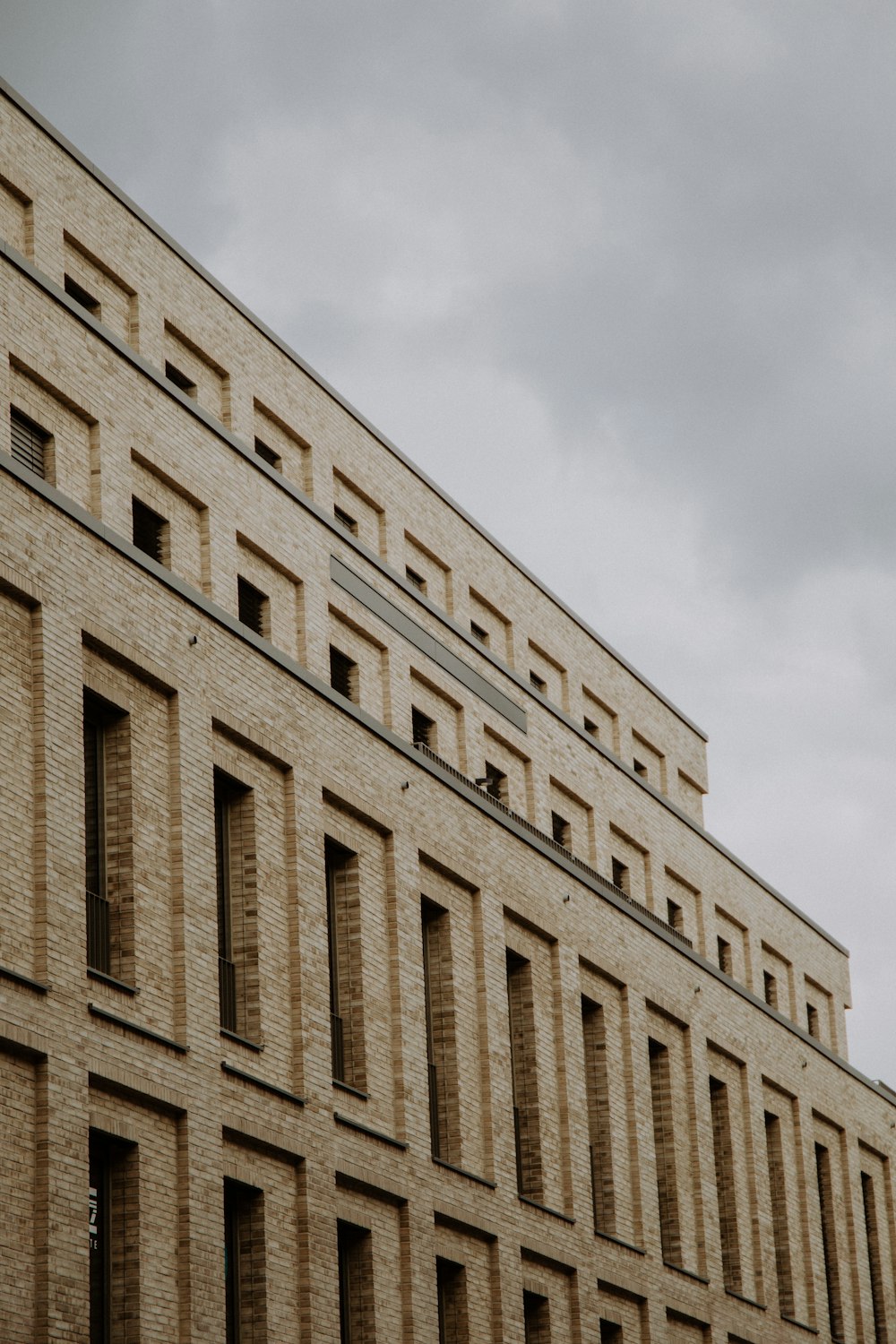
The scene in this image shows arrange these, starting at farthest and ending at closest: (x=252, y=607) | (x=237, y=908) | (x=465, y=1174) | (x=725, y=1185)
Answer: (x=725, y=1185)
(x=252, y=607)
(x=465, y=1174)
(x=237, y=908)

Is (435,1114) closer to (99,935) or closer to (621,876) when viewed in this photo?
(99,935)

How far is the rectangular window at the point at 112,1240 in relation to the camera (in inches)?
894

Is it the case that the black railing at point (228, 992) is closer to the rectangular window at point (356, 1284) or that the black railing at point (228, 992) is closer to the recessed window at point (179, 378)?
the rectangular window at point (356, 1284)

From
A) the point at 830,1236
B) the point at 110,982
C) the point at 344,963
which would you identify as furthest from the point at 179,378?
the point at 830,1236

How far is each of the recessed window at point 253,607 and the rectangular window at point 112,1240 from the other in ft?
33.4

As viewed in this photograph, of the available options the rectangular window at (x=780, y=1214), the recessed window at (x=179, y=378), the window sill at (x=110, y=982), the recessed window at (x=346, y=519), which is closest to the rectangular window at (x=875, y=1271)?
the rectangular window at (x=780, y=1214)

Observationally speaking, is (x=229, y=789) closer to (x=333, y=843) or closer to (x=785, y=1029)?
(x=333, y=843)

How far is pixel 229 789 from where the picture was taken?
27.4 meters

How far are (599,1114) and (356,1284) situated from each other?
924 centimetres

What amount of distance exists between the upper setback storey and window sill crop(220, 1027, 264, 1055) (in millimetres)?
5888

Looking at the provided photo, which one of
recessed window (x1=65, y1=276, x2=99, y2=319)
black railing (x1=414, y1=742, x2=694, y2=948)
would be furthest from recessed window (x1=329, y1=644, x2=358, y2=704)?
recessed window (x1=65, y1=276, x2=99, y2=319)

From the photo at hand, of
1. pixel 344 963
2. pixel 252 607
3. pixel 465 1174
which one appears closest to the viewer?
pixel 344 963

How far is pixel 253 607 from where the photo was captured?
32094 mm

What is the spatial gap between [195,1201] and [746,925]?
27124 mm
